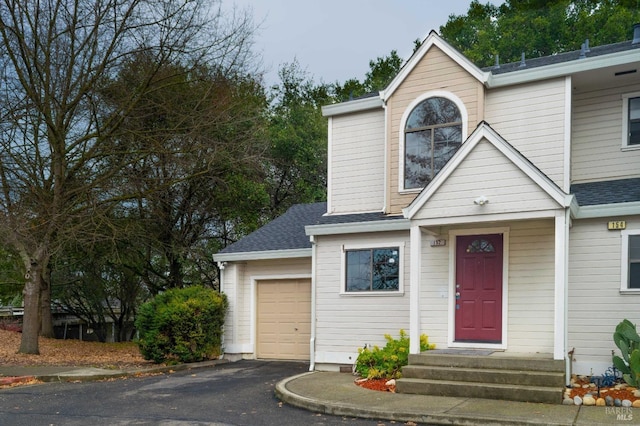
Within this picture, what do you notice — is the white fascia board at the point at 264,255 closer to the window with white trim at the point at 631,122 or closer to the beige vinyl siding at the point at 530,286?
the beige vinyl siding at the point at 530,286

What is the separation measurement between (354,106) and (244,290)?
17.4 feet

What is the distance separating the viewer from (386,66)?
3584 centimetres

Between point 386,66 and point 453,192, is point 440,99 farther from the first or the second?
point 386,66

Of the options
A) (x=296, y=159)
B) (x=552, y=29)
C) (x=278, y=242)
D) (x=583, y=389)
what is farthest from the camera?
(x=552, y=29)

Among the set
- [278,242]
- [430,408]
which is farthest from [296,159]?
[430,408]

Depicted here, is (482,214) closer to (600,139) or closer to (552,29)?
(600,139)

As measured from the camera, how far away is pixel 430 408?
322 inches

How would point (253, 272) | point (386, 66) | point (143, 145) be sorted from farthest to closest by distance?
point (386, 66) < point (143, 145) < point (253, 272)

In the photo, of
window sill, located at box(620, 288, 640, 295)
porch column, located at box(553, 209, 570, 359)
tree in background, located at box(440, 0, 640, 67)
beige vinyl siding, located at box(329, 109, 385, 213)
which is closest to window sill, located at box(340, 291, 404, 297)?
beige vinyl siding, located at box(329, 109, 385, 213)

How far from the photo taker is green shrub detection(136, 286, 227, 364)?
45.2 ft

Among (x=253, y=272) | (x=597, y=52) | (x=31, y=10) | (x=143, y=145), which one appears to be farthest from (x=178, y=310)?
(x=597, y=52)

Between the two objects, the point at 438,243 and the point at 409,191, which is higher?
the point at 409,191

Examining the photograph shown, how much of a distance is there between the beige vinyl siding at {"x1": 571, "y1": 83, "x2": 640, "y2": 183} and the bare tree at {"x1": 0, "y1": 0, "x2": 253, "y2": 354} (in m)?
9.80

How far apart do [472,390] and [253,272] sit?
7.33 metres
